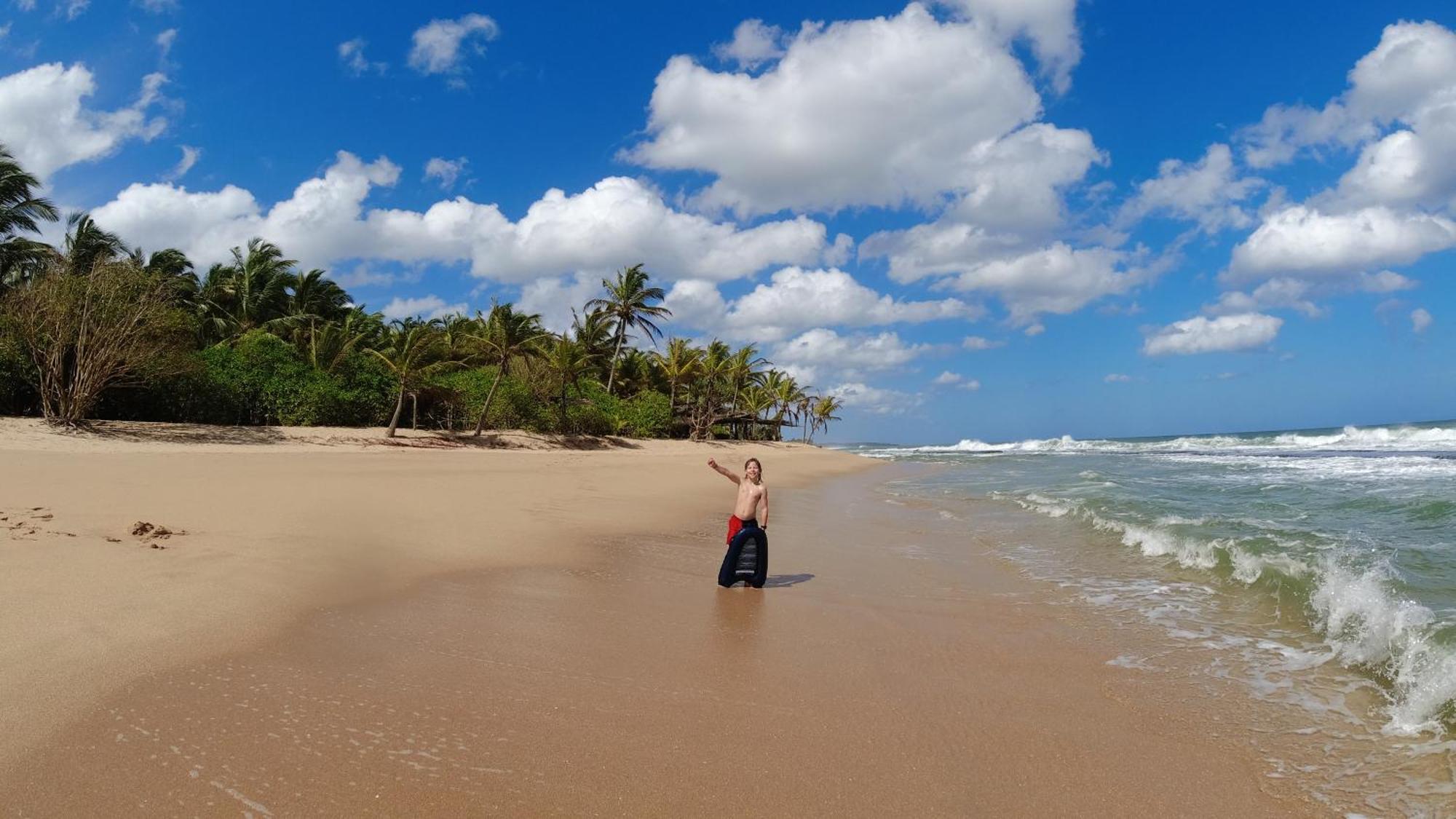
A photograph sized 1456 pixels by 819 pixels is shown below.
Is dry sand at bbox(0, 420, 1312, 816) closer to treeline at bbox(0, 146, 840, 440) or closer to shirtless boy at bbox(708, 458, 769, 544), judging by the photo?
shirtless boy at bbox(708, 458, 769, 544)

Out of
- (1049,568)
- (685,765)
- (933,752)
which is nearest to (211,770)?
(685,765)

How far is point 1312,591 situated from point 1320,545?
10.6 ft

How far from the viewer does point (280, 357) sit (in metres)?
25.9

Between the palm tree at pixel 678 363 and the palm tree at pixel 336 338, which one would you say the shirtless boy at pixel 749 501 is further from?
the palm tree at pixel 678 363

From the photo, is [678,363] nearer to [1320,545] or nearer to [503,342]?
[503,342]

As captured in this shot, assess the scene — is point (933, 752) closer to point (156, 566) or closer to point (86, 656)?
point (86, 656)

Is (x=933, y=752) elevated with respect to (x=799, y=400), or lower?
lower

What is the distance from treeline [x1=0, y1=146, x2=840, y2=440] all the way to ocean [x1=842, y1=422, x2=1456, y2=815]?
20195 mm

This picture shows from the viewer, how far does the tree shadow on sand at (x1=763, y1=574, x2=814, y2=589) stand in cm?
758

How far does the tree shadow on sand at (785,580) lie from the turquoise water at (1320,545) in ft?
10.1

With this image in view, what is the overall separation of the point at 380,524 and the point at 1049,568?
8.29m

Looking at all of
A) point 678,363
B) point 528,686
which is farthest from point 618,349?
point 528,686

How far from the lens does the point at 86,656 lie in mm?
4051

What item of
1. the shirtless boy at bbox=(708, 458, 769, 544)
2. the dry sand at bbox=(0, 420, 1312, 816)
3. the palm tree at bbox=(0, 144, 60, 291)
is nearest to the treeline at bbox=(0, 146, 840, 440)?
the palm tree at bbox=(0, 144, 60, 291)
